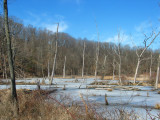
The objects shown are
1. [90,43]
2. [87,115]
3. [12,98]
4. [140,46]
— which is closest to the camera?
[87,115]

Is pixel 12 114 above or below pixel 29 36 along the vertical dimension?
below

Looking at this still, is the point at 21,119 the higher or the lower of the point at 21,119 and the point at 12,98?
the lower

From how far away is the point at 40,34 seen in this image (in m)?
63.7

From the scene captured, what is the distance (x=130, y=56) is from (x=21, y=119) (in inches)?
2329

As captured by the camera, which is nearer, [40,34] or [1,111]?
[1,111]

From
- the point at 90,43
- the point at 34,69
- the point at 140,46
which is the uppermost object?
the point at 90,43

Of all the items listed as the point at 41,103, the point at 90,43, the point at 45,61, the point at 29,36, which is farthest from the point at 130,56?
the point at 41,103

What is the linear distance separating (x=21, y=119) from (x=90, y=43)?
7411 cm

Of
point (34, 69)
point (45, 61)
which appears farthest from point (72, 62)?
point (34, 69)

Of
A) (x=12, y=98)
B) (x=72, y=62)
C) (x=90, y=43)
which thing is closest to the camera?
(x=12, y=98)

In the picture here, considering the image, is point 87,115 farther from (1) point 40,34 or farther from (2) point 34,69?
(1) point 40,34

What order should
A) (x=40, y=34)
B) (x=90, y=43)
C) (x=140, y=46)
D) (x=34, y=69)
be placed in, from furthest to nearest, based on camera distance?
(x=90, y=43) → (x=40, y=34) → (x=34, y=69) → (x=140, y=46)

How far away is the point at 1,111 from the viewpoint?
4652 mm

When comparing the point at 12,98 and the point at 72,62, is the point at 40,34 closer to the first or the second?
the point at 72,62
